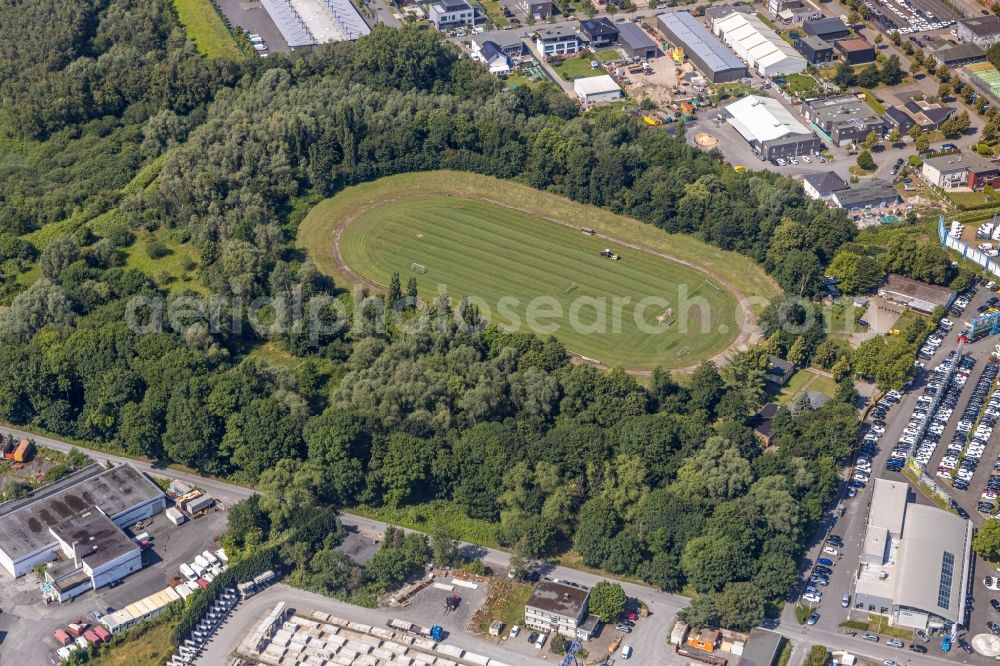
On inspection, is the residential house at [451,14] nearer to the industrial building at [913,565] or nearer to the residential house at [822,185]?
the residential house at [822,185]

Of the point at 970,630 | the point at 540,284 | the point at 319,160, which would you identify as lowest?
the point at 970,630

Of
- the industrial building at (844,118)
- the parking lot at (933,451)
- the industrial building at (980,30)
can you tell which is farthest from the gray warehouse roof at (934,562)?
the industrial building at (980,30)

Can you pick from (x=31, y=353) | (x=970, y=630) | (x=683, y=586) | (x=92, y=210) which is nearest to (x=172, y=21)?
(x=92, y=210)

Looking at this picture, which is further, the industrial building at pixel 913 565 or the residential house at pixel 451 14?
the residential house at pixel 451 14

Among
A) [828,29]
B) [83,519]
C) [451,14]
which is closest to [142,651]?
[83,519]

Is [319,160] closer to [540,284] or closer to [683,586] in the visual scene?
[540,284]

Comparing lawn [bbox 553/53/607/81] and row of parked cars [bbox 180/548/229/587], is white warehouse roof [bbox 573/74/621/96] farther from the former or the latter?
row of parked cars [bbox 180/548/229/587]
